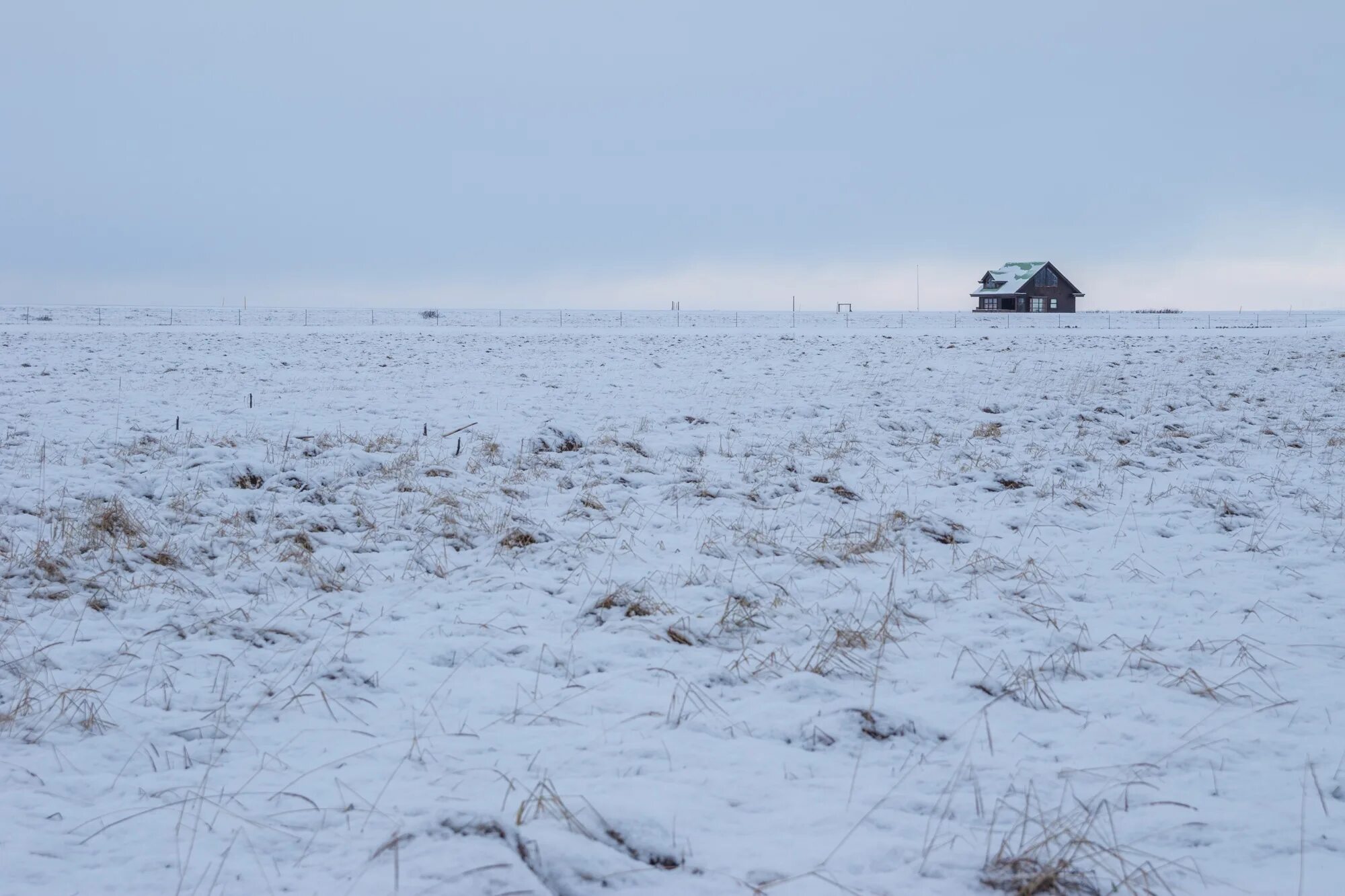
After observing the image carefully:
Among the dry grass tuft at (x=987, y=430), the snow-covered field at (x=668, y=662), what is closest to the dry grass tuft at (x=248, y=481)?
the snow-covered field at (x=668, y=662)

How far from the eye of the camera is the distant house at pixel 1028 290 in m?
79.9

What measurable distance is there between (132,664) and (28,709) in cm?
58

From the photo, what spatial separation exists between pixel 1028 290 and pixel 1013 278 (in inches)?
88.3

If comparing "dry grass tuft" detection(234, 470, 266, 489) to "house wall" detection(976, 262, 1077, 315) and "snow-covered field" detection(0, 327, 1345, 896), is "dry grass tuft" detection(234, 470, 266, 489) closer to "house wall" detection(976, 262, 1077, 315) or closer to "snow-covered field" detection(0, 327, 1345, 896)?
"snow-covered field" detection(0, 327, 1345, 896)

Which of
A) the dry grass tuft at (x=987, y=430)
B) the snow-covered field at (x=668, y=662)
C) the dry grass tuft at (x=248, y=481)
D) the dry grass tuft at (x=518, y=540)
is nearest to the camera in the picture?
the snow-covered field at (x=668, y=662)

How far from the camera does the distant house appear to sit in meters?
79.9

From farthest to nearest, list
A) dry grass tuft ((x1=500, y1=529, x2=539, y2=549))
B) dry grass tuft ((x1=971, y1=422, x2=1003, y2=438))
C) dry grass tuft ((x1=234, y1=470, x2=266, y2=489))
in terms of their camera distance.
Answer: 1. dry grass tuft ((x1=971, y1=422, x2=1003, y2=438))
2. dry grass tuft ((x1=234, y1=470, x2=266, y2=489))
3. dry grass tuft ((x1=500, y1=529, x2=539, y2=549))

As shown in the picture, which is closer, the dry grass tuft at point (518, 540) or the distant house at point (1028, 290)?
the dry grass tuft at point (518, 540)

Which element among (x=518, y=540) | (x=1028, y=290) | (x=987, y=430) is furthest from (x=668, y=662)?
(x=1028, y=290)

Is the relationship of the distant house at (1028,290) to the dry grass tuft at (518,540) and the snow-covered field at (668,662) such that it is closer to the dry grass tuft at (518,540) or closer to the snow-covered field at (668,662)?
the snow-covered field at (668,662)

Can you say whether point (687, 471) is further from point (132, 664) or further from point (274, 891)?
point (274, 891)

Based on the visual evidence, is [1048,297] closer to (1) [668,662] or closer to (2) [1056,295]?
(2) [1056,295]

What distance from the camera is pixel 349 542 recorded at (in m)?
6.51

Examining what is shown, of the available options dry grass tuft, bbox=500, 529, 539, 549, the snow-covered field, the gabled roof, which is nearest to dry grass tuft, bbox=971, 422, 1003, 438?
the snow-covered field
